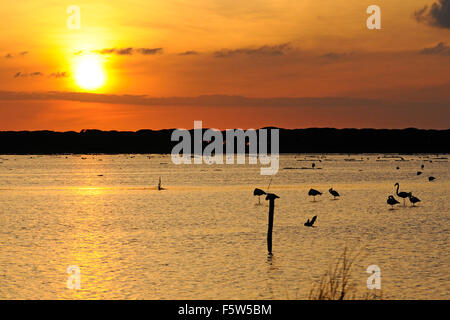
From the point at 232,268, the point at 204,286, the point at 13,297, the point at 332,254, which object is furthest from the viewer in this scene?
the point at 332,254

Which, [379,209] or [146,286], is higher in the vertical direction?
[379,209]

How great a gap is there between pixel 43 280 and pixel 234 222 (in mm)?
21400

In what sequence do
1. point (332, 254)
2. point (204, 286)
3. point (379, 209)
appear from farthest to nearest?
1. point (379, 209)
2. point (332, 254)
3. point (204, 286)

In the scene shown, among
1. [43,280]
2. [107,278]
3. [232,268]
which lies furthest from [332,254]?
[43,280]

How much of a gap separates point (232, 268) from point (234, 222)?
18.0 meters

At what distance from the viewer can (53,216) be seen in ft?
159

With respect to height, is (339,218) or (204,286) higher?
(339,218)
